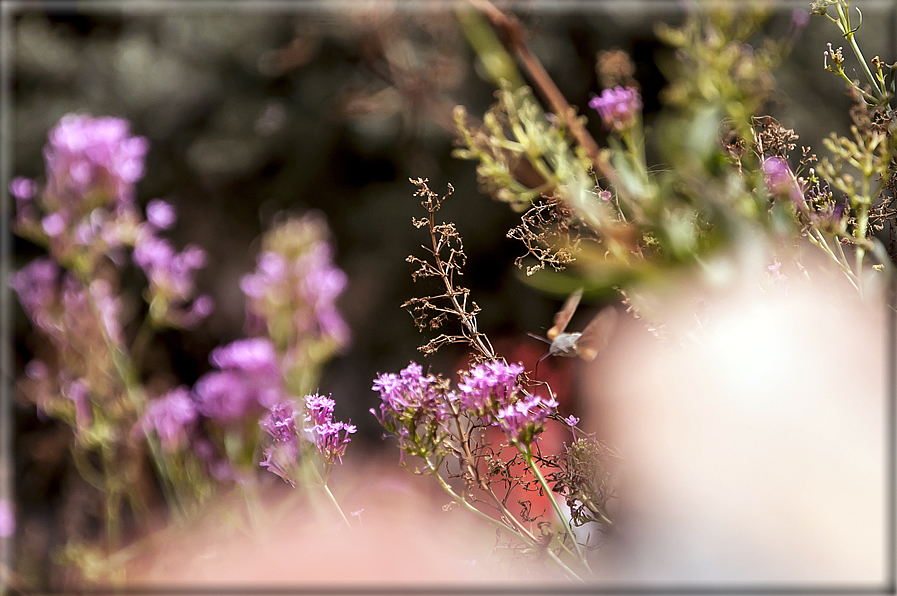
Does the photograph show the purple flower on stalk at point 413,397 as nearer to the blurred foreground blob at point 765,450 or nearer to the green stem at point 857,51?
the blurred foreground blob at point 765,450

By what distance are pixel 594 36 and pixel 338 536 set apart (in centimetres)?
80

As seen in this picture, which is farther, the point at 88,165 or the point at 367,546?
the point at 88,165

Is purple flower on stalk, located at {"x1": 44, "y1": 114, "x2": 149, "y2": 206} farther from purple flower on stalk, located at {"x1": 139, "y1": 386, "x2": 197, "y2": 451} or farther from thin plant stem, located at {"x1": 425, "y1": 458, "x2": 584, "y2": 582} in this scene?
thin plant stem, located at {"x1": 425, "y1": 458, "x2": 584, "y2": 582}

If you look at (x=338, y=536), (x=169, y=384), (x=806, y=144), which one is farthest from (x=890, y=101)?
(x=169, y=384)

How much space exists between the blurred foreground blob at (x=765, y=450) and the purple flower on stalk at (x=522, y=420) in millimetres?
38

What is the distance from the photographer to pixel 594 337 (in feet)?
0.82

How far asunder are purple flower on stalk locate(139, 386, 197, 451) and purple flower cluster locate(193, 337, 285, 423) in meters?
0.18

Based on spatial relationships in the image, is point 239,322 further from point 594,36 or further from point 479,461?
point 479,461

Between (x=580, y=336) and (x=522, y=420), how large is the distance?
44 millimetres

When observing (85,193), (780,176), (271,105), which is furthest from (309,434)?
(271,105)

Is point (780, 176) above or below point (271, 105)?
above

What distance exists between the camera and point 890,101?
28cm

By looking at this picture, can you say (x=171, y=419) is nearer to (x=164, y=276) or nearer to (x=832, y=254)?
(x=164, y=276)

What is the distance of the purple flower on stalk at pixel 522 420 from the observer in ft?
0.76
